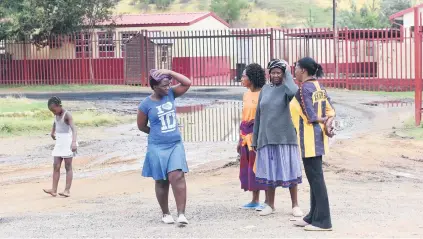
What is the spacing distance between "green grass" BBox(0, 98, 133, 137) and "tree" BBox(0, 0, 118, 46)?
12.4m

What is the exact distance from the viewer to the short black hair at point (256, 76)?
912 centimetres

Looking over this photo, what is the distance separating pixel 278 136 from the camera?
8.48 metres

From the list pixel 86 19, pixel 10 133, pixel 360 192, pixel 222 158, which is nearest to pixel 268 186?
pixel 360 192

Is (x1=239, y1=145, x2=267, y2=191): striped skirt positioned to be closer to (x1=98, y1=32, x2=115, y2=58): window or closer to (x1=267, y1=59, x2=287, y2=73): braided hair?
(x1=267, y1=59, x2=287, y2=73): braided hair

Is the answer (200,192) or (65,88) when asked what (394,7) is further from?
(200,192)

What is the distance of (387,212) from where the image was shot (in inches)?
339

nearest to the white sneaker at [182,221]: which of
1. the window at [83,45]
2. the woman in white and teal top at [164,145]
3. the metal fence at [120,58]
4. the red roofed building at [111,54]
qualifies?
the woman in white and teal top at [164,145]

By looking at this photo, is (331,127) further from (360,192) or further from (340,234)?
(360,192)

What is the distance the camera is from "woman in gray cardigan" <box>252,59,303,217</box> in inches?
333

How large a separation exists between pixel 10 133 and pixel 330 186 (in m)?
9.69

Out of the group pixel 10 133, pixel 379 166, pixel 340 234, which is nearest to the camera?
pixel 340 234

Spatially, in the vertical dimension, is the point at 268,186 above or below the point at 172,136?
below

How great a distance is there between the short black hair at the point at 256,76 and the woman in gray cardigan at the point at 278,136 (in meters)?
0.56

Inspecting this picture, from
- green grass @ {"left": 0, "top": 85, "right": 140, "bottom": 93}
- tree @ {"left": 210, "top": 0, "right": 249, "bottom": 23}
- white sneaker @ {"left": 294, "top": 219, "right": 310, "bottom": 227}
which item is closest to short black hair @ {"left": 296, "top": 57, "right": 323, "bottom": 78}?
white sneaker @ {"left": 294, "top": 219, "right": 310, "bottom": 227}
